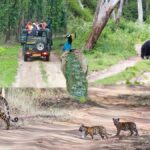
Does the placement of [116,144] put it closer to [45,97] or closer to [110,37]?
[45,97]

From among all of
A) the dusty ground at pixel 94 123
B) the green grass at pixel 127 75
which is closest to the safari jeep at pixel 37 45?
the green grass at pixel 127 75

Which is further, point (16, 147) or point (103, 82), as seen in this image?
point (103, 82)

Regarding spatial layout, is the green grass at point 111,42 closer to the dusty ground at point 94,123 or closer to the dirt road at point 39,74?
the dirt road at point 39,74

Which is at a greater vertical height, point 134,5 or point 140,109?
point 134,5

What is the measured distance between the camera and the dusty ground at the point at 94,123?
536 inches

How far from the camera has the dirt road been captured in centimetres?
2961

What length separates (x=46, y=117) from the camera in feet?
61.0

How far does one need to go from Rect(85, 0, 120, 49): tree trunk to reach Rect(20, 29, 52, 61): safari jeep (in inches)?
159

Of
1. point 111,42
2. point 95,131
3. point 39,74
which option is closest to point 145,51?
point 111,42

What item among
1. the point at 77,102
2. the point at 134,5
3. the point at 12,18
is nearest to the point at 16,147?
the point at 77,102

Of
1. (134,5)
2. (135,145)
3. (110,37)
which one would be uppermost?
(134,5)

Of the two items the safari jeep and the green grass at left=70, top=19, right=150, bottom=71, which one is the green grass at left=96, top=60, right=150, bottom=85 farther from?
the safari jeep

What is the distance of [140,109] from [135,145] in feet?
24.7

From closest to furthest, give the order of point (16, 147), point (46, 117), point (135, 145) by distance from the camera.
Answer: point (16, 147) < point (135, 145) < point (46, 117)
